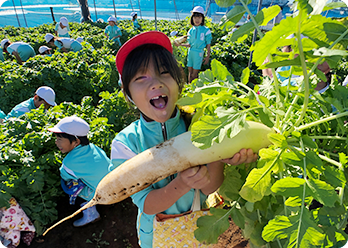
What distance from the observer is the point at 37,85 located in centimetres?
547

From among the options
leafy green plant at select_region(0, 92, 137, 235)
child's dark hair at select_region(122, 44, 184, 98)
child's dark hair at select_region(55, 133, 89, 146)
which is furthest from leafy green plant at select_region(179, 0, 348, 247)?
leafy green plant at select_region(0, 92, 137, 235)

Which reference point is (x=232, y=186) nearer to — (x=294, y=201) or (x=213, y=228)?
(x=213, y=228)

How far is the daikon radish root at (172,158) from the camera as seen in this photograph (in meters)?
1.00

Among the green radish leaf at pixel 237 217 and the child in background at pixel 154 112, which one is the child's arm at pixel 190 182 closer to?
the child in background at pixel 154 112

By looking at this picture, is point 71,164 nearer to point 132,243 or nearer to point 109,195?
point 132,243

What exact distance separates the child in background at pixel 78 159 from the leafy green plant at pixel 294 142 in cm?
193

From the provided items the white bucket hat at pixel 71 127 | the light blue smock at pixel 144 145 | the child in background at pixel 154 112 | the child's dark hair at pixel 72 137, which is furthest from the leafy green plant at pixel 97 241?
the child in background at pixel 154 112

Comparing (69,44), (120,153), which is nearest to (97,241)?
(120,153)

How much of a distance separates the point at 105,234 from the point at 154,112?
2382 mm

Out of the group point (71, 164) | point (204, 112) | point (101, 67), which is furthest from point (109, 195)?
point (101, 67)

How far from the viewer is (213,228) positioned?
109 cm

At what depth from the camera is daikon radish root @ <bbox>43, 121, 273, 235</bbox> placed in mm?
1000

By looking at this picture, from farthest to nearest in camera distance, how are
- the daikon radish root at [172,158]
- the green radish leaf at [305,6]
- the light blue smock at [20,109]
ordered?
the light blue smock at [20,109], the daikon radish root at [172,158], the green radish leaf at [305,6]

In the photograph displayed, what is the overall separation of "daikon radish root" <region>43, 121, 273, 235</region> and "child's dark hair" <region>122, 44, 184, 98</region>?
0.45 m
